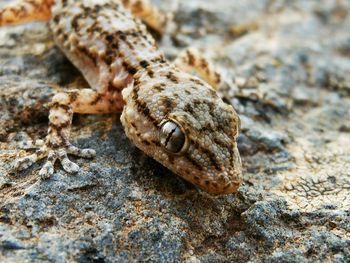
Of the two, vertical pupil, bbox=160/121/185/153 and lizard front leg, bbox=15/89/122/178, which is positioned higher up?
vertical pupil, bbox=160/121/185/153

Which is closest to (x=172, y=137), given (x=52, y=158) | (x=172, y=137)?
(x=172, y=137)

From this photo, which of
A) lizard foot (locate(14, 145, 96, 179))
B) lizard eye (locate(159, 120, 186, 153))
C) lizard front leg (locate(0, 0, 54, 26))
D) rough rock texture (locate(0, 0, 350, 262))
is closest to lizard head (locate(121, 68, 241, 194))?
lizard eye (locate(159, 120, 186, 153))

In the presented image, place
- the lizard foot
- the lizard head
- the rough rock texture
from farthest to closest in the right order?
the lizard foot, the lizard head, the rough rock texture

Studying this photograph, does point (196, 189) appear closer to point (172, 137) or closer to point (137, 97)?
point (172, 137)

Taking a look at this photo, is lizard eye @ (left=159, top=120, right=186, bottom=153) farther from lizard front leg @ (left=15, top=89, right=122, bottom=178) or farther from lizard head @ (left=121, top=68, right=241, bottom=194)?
lizard front leg @ (left=15, top=89, right=122, bottom=178)

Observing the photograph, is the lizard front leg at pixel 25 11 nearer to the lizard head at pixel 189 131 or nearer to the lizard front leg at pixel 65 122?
the lizard front leg at pixel 65 122

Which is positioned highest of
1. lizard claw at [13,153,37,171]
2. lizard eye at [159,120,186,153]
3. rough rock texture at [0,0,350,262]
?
lizard eye at [159,120,186,153]
